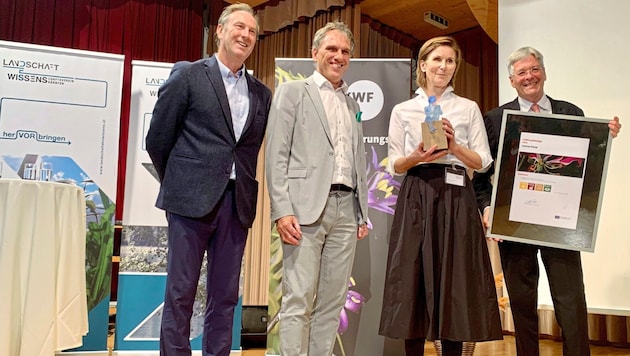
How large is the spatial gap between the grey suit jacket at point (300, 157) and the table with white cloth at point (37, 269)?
87cm

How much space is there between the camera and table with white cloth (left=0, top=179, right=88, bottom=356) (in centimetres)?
199

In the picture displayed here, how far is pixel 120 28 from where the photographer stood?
5.62 m

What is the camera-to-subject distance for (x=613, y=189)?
3.49m

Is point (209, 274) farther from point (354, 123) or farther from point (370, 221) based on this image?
point (370, 221)

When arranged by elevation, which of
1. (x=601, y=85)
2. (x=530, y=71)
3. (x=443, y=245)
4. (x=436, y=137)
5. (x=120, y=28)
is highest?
(x=120, y=28)

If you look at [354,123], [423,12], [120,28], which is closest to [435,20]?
[423,12]

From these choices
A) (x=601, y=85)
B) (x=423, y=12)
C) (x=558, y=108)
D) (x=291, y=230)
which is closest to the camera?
(x=291, y=230)

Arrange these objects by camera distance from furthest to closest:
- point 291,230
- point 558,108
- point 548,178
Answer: point 558,108 → point 548,178 → point 291,230

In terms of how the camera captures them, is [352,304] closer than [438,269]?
No

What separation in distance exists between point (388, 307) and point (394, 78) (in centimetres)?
158

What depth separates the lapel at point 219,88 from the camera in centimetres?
203

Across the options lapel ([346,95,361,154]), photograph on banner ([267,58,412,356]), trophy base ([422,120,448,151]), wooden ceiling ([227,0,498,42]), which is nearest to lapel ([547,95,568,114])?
trophy base ([422,120,448,151])

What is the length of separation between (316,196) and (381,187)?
1.28 meters

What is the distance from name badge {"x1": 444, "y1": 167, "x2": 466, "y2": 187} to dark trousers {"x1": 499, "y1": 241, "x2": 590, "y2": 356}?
0.36 metres
